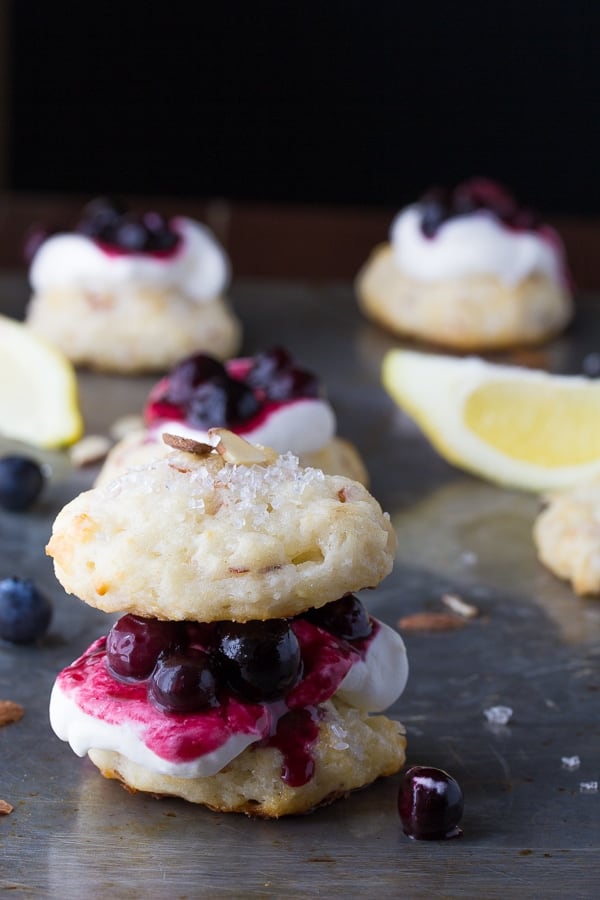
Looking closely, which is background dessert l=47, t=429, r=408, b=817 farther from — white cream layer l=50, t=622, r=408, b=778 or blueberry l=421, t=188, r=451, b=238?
blueberry l=421, t=188, r=451, b=238

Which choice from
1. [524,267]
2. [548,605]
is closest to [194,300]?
[524,267]

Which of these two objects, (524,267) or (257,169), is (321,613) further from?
(257,169)

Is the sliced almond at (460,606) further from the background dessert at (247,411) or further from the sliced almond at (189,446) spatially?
the sliced almond at (189,446)

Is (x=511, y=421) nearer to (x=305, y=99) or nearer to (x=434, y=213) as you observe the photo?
(x=434, y=213)

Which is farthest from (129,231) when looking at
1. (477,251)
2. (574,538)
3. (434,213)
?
(574,538)

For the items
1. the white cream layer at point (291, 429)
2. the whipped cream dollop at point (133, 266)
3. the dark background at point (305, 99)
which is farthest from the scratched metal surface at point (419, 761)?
the dark background at point (305, 99)

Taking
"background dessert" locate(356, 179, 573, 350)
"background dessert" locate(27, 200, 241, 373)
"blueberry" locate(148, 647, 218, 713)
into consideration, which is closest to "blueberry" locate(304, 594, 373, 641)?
"blueberry" locate(148, 647, 218, 713)
